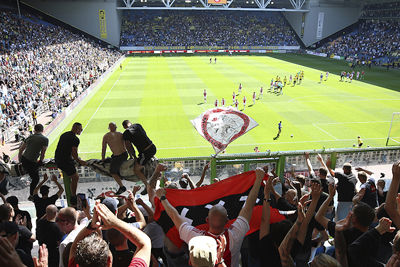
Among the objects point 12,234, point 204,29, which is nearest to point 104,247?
point 12,234

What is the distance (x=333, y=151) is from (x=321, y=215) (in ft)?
15.5

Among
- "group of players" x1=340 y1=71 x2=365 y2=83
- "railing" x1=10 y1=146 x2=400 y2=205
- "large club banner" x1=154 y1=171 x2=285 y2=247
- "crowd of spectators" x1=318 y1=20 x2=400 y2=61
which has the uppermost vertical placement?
"crowd of spectators" x1=318 y1=20 x2=400 y2=61

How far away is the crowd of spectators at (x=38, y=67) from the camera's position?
23672mm

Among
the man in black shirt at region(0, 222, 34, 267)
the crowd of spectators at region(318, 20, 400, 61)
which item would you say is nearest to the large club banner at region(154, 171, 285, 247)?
the man in black shirt at region(0, 222, 34, 267)

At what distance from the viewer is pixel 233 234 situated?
324 centimetres

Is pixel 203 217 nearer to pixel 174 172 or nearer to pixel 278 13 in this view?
pixel 174 172

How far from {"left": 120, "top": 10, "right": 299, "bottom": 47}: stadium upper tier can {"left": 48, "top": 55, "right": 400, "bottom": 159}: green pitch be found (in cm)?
2758

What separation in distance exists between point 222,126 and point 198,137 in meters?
14.1

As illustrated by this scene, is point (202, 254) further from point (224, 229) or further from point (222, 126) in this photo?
point (222, 126)

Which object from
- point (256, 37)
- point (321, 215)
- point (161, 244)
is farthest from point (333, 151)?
point (256, 37)

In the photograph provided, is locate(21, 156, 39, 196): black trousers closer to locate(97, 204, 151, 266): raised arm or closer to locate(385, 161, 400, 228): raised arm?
locate(97, 204, 151, 266): raised arm

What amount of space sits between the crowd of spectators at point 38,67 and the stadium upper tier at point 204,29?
1821 centimetres

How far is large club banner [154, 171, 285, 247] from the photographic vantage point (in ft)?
13.6

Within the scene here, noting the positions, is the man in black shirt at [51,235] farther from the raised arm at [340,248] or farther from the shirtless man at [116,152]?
the raised arm at [340,248]
